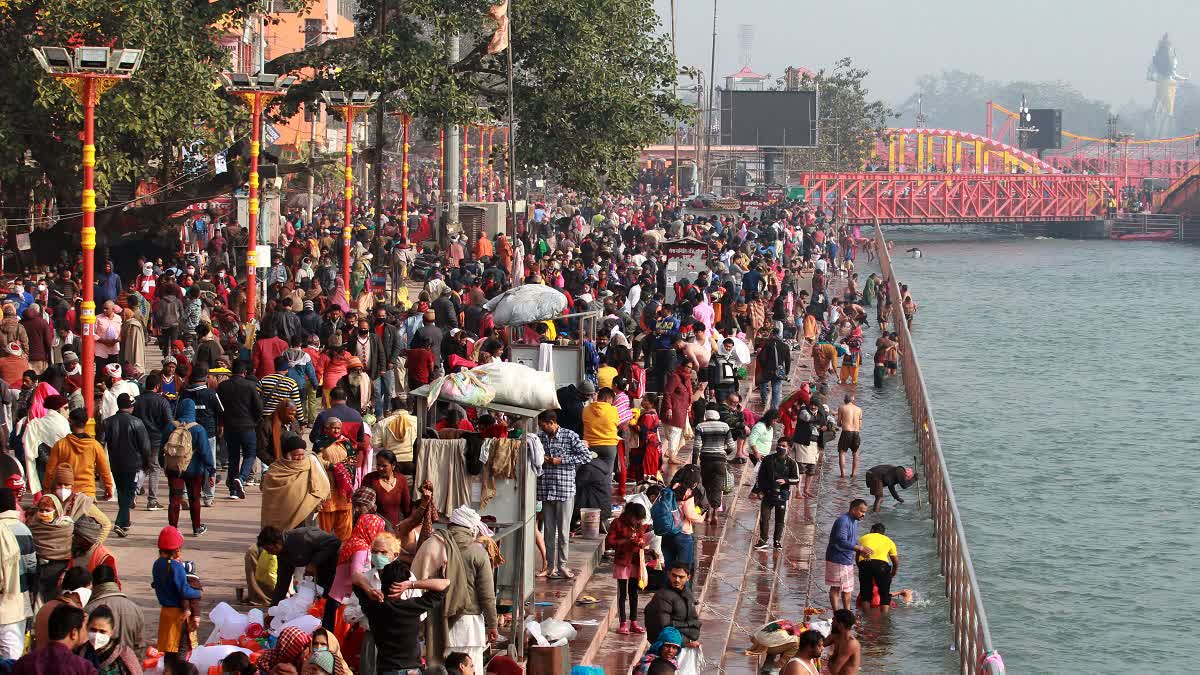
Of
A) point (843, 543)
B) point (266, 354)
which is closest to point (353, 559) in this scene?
point (843, 543)

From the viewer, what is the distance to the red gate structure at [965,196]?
103 m

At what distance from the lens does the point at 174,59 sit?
2939 cm

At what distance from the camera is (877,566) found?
17953 mm

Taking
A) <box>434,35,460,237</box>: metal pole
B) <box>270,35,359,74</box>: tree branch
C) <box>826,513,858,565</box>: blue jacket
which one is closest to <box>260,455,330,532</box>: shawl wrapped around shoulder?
<box>826,513,858,565</box>: blue jacket

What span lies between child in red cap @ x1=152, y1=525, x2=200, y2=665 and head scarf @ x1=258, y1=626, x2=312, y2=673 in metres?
1.43

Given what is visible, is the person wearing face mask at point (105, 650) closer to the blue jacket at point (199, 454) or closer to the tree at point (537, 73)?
the blue jacket at point (199, 454)

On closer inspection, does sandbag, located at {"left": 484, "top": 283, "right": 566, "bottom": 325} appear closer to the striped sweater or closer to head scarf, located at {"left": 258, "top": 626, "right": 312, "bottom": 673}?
the striped sweater

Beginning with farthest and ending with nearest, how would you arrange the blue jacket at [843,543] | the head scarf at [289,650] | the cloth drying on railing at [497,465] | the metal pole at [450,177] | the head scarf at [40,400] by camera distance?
the metal pole at [450,177], the blue jacket at [843,543], the head scarf at [40,400], the cloth drying on railing at [497,465], the head scarf at [289,650]

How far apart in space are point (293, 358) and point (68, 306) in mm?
7497

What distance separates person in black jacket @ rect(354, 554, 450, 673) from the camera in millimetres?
10156

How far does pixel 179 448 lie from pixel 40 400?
179 cm

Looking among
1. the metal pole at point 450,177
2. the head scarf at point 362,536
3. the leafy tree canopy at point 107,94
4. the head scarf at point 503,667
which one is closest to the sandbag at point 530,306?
the head scarf at point 362,536

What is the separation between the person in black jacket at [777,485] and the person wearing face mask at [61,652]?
1045 cm

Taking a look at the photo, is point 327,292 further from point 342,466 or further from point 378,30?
point 342,466
